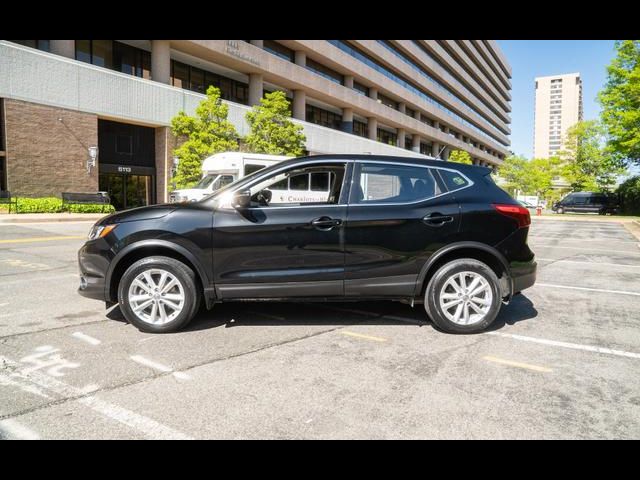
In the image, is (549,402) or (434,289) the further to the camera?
(434,289)

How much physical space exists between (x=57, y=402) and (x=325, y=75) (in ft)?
129

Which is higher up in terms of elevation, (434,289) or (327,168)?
(327,168)

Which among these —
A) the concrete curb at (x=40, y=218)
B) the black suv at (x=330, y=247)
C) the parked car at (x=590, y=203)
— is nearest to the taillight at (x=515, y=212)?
the black suv at (x=330, y=247)

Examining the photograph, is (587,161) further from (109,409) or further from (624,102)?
(109,409)

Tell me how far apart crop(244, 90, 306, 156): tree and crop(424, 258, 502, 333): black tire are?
23255mm

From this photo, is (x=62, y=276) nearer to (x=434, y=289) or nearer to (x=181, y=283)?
(x=181, y=283)

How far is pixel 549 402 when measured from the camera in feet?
9.77

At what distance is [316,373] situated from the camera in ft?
11.2

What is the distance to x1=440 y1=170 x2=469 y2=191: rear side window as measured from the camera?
4.64 m

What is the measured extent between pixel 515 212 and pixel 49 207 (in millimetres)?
21096

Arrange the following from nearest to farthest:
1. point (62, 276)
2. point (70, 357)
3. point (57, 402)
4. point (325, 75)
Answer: point (57, 402)
point (70, 357)
point (62, 276)
point (325, 75)

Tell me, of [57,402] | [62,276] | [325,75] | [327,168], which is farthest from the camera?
[325,75]

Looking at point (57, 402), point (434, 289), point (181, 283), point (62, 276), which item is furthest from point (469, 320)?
point (62, 276)

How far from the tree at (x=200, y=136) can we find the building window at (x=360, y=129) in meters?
23.9
